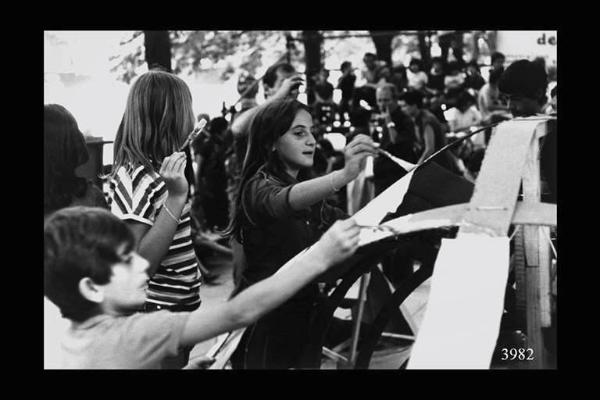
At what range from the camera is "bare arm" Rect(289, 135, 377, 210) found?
251 cm

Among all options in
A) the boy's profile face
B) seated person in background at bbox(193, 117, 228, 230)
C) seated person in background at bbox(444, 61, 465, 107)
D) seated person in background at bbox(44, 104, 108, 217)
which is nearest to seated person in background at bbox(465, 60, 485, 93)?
seated person in background at bbox(444, 61, 465, 107)

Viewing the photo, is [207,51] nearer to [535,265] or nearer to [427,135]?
[427,135]

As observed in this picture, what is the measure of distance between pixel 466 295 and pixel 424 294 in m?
3.12

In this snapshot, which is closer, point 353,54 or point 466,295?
point 466,295

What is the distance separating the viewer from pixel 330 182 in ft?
8.31

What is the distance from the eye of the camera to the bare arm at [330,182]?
251cm

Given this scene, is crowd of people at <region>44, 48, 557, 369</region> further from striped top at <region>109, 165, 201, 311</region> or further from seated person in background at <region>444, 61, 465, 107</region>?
seated person in background at <region>444, 61, 465, 107</region>

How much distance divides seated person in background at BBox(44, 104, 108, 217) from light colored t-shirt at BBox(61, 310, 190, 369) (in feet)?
1.33

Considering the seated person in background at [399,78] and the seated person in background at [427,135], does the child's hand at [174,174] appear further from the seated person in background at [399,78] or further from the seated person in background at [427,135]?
the seated person in background at [399,78]

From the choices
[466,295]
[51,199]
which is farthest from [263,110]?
[466,295]

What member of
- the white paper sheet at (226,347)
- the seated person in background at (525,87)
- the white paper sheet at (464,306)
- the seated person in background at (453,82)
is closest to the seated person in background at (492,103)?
the seated person in background at (453,82)

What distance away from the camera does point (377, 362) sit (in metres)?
3.06

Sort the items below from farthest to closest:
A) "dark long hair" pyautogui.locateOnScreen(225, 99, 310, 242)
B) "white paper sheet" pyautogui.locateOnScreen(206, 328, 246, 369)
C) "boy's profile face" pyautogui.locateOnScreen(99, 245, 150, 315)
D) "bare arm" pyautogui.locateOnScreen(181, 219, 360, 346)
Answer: "dark long hair" pyautogui.locateOnScreen(225, 99, 310, 242)
"white paper sheet" pyautogui.locateOnScreen(206, 328, 246, 369)
"boy's profile face" pyautogui.locateOnScreen(99, 245, 150, 315)
"bare arm" pyautogui.locateOnScreen(181, 219, 360, 346)
